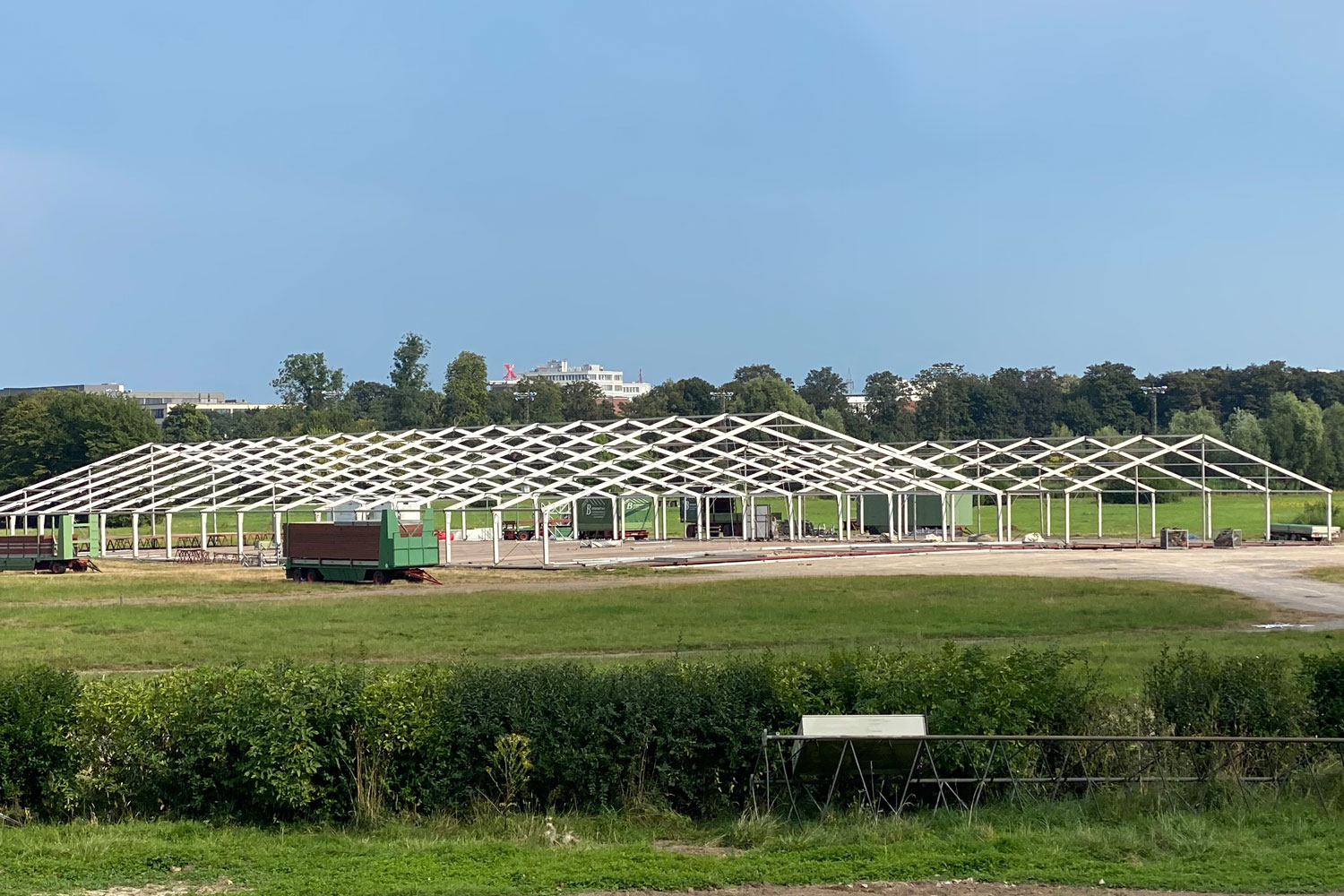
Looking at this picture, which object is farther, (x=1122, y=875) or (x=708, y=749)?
(x=708, y=749)

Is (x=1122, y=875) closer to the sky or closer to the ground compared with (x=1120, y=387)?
closer to the ground

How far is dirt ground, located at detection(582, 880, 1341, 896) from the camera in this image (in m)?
9.21

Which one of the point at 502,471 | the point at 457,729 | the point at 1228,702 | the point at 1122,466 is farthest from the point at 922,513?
the point at 457,729

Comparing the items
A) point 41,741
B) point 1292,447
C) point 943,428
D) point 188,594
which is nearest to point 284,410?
point 943,428

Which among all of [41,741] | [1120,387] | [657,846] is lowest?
[657,846]

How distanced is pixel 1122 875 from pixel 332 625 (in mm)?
21877

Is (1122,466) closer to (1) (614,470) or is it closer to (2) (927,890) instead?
(1) (614,470)

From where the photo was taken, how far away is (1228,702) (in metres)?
12.5

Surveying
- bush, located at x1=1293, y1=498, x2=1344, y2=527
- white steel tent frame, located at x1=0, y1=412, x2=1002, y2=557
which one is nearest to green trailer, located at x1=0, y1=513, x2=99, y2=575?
white steel tent frame, located at x1=0, y1=412, x2=1002, y2=557

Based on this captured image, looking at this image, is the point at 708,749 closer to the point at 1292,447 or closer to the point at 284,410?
the point at 1292,447

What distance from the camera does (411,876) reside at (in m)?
9.71

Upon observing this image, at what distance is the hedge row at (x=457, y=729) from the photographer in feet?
38.7

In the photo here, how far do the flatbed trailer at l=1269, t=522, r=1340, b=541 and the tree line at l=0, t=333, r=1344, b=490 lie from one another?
1749 inches

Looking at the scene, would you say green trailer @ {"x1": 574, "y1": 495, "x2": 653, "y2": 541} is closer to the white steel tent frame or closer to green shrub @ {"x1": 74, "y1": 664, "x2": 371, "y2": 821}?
the white steel tent frame
